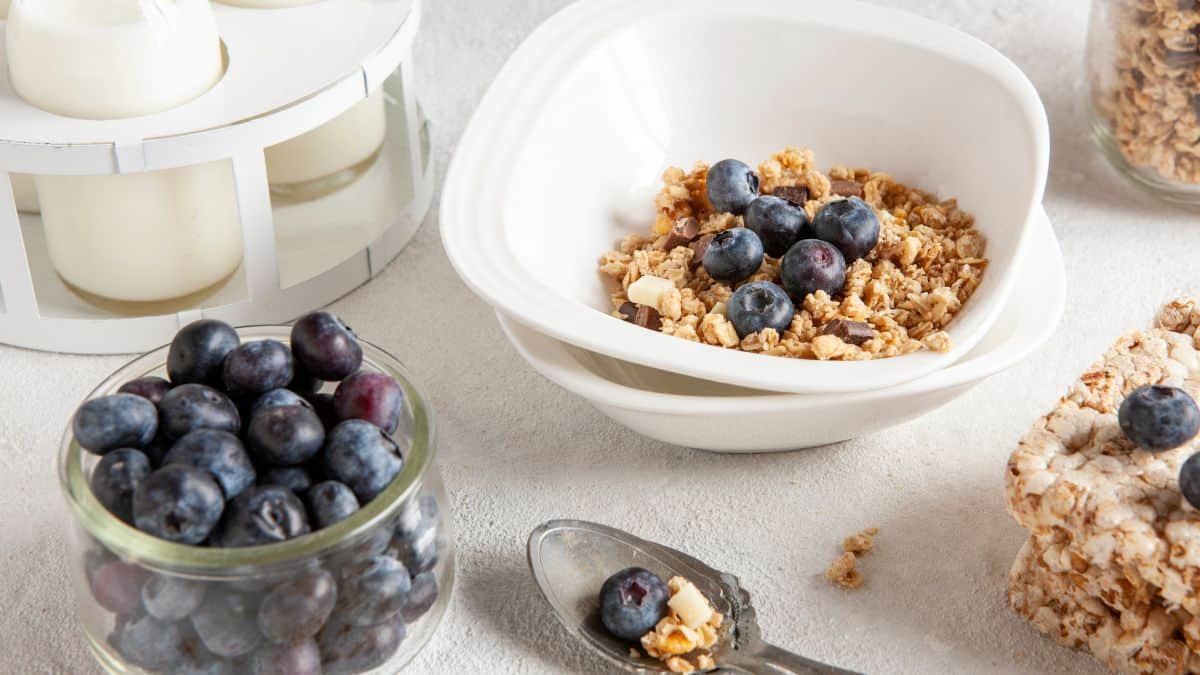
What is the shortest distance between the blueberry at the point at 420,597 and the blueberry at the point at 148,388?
200mm

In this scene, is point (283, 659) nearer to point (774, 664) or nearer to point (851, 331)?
point (774, 664)

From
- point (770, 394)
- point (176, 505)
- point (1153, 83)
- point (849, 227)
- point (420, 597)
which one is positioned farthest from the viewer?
point (1153, 83)

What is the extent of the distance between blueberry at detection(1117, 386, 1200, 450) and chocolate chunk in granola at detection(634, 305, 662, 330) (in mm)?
353

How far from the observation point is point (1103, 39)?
4.70ft

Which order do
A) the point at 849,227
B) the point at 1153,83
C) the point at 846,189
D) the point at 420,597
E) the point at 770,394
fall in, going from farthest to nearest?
1. the point at 1153,83
2. the point at 846,189
3. the point at 849,227
4. the point at 770,394
5. the point at 420,597

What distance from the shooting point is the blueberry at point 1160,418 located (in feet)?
2.97

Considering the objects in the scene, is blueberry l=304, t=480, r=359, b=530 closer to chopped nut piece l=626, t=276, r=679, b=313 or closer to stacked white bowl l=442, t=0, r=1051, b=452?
stacked white bowl l=442, t=0, r=1051, b=452

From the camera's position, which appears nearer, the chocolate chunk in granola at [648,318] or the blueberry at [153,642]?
the blueberry at [153,642]

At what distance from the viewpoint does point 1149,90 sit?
4.46ft

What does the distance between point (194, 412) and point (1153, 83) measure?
93 cm

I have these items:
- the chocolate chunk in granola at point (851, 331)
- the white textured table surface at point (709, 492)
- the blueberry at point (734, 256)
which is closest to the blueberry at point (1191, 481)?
the white textured table surface at point (709, 492)

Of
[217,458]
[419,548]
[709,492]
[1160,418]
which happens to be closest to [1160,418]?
[1160,418]

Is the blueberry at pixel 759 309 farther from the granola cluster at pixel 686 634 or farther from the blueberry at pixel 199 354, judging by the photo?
the blueberry at pixel 199 354

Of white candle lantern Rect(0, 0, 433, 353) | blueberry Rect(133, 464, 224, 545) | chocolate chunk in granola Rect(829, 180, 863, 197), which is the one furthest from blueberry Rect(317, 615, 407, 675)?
chocolate chunk in granola Rect(829, 180, 863, 197)
